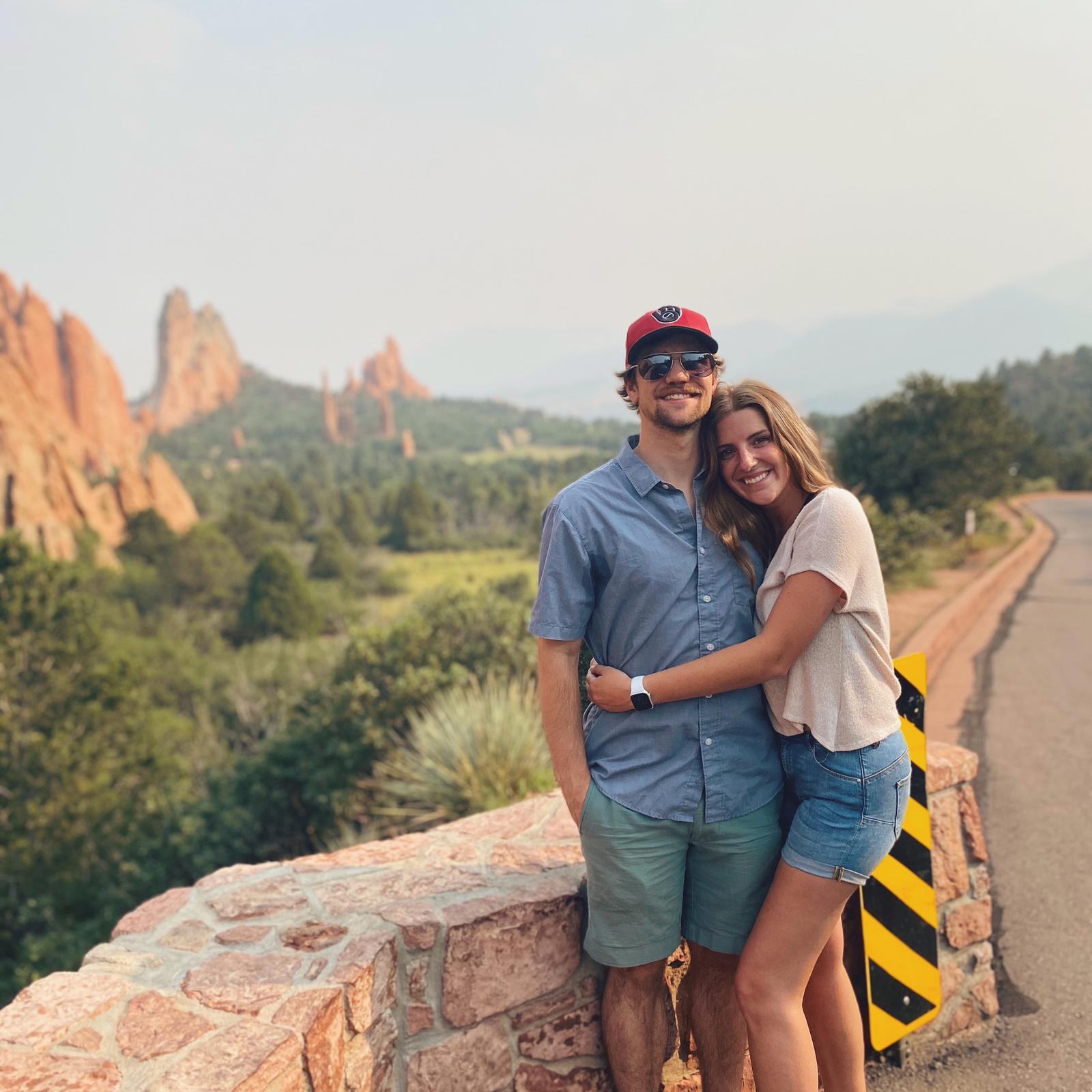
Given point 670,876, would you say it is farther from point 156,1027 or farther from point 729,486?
point 156,1027

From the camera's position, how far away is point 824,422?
66.2 m

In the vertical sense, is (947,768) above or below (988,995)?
above

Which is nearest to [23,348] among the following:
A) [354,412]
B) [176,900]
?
[354,412]

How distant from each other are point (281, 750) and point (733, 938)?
27.8 ft

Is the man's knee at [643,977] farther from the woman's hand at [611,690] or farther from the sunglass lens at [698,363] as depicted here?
the sunglass lens at [698,363]

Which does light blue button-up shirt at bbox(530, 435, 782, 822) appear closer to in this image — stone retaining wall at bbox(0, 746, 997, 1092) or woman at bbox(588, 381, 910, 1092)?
woman at bbox(588, 381, 910, 1092)

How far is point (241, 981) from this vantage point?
6.78ft

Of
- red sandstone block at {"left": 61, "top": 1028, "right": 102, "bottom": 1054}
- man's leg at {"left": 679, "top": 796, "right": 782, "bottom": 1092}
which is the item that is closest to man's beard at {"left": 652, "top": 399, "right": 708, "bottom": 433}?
man's leg at {"left": 679, "top": 796, "right": 782, "bottom": 1092}

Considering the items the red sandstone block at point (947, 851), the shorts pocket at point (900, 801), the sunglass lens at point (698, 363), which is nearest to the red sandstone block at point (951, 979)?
the red sandstone block at point (947, 851)

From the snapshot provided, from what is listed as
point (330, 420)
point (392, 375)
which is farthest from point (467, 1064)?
point (392, 375)

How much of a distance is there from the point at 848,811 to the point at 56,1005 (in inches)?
71.6

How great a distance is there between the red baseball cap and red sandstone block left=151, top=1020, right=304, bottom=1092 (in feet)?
5.62

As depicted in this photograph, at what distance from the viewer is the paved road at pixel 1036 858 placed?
2826mm

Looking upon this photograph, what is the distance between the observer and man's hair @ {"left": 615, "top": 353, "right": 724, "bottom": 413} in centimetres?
212
